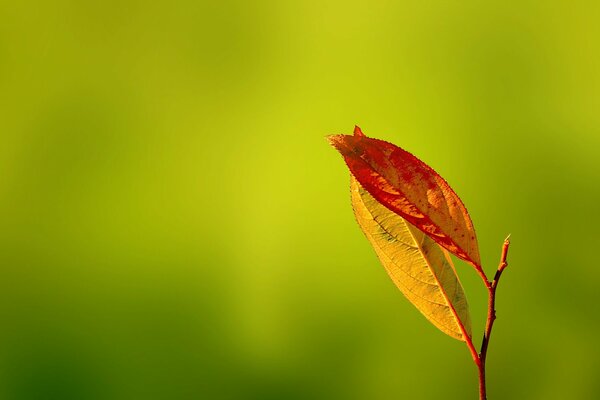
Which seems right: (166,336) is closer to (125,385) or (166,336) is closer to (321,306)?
(125,385)

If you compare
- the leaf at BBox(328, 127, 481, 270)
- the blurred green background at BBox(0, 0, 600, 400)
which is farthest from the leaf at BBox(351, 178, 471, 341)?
the blurred green background at BBox(0, 0, 600, 400)

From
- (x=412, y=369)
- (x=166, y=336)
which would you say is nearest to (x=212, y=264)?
(x=166, y=336)

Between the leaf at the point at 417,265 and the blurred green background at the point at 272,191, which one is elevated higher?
the blurred green background at the point at 272,191

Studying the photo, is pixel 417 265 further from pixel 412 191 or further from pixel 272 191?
pixel 272 191

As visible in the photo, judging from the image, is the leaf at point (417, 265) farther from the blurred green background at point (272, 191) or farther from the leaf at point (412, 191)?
the blurred green background at point (272, 191)

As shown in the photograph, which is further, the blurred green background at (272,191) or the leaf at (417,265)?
the blurred green background at (272,191)

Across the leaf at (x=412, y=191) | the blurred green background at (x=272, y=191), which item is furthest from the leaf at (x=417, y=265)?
the blurred green background at (x=272, y=191)
